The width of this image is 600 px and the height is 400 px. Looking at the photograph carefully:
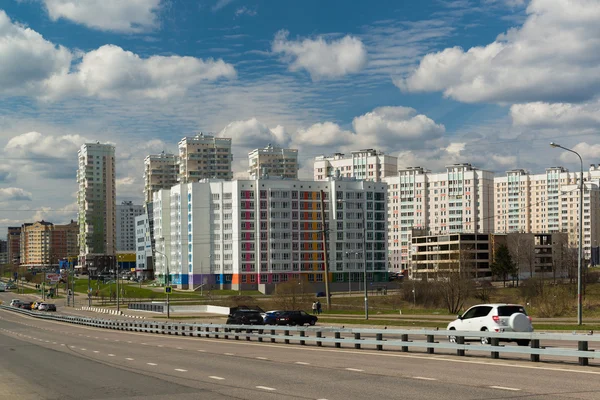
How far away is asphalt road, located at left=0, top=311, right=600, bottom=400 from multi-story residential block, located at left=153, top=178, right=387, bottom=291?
12866cm

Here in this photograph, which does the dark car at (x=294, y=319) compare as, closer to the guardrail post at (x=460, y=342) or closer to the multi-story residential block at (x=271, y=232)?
the guardrail post at (x=460, y=342)

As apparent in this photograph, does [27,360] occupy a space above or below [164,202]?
below

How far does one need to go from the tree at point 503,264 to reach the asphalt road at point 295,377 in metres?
145

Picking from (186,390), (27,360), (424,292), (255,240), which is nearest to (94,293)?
(255,240)

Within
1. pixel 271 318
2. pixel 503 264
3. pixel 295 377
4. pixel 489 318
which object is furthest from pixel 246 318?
pixel 503 264

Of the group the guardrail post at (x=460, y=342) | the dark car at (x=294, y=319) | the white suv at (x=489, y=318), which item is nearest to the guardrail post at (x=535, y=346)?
the guardrail post at (x=460, y=342)

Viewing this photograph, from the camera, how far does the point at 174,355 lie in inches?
1147

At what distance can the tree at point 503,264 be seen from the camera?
166625 millimetres

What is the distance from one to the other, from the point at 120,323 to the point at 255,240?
97.5 metres

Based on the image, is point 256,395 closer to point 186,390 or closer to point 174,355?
point 186,390

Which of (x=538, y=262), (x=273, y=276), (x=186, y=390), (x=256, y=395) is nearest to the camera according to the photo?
(x=256, y=395)

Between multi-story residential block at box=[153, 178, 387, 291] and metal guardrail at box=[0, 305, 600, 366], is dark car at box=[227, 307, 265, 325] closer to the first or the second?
metal guardrail at box=[0, 305, 600, 366]

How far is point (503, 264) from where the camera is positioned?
551 feet

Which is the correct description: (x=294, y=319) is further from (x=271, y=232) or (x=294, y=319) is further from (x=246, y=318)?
(x=271, y=232)
